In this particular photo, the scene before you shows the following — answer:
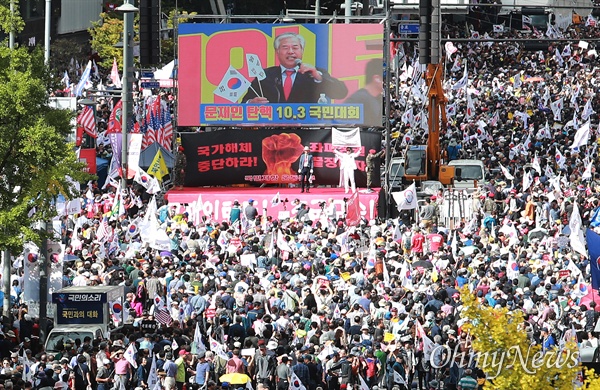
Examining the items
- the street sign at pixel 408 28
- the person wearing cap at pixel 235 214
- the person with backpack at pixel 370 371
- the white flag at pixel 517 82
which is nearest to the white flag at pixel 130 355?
the person with backpack at pixel 370 371

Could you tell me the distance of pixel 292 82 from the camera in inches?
1742

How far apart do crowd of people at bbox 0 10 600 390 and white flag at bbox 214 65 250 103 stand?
364 centimetres

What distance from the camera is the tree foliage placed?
59.9ft

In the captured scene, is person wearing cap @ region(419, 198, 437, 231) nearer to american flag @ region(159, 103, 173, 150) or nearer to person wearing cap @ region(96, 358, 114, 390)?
american flag @ region(159, 103, 173, 150)

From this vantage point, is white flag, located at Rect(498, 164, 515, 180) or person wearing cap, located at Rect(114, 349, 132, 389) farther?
white flag, located at Rect(498, 164, 515, 180)

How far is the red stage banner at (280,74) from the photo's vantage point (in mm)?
43875

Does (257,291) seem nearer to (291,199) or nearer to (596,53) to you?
(291,199)

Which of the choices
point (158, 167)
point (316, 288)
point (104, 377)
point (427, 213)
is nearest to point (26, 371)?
point (104, 377)

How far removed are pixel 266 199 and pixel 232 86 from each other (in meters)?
4.70

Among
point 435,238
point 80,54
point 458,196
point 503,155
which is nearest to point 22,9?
point 80,54

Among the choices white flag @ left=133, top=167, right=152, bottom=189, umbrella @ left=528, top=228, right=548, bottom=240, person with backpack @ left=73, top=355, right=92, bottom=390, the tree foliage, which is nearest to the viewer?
the tree foliage

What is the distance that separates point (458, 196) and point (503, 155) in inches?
308

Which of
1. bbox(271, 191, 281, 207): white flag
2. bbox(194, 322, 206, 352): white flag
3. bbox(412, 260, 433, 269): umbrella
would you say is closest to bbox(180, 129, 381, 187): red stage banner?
bbox(271, 191, 281, 207): white flag

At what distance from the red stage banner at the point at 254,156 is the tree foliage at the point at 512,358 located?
25.3 metres
